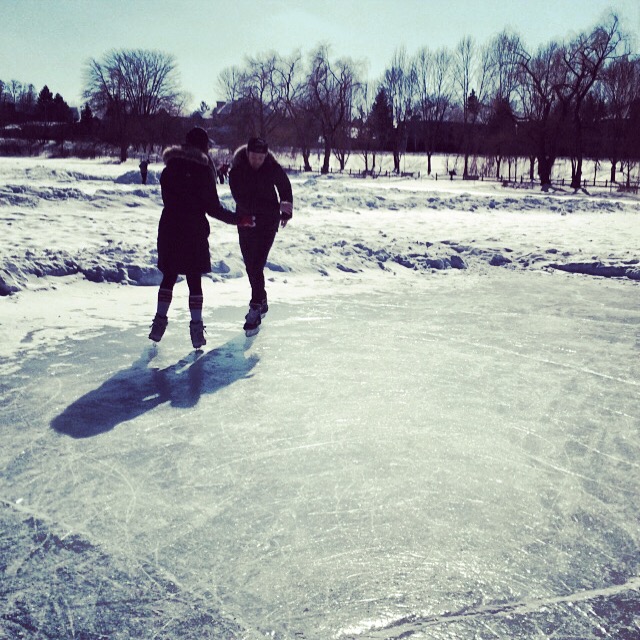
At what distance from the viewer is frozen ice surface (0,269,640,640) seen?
179cm

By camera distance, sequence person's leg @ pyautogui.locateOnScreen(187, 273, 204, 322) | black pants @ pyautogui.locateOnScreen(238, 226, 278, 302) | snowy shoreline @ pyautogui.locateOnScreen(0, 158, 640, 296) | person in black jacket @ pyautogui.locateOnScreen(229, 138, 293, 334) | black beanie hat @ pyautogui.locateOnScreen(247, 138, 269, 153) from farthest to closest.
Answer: snowy shoreline @ pyautogui.locateOnScreen(0, 158, 640, 296) < black pants @ pyautogui.locateOnScreen(238, 226, 278, 302) < person in black jacket @ pyautogui.locateOnScreen(229, 138, 293, 334) < black beanie hat @ pyautogui.locateOnScreen(247, 138, 269, 153) < person's leg @ pyautogui.locateOnScreen(187, 273, 204, 322)

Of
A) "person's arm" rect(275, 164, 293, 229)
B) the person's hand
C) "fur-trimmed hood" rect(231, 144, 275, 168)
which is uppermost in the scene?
"fur-trimmed hood" rect(231, 144, 275, 168)

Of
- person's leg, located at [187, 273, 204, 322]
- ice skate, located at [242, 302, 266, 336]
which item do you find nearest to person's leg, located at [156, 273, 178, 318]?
person's leg, located at [187, 273, 204, 322]

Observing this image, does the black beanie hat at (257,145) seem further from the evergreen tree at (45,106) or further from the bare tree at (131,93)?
the evergreen tree at (45,106)

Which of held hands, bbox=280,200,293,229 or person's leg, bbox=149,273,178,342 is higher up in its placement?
held hands, bbox=280,200,293,229

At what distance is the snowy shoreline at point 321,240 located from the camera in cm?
666

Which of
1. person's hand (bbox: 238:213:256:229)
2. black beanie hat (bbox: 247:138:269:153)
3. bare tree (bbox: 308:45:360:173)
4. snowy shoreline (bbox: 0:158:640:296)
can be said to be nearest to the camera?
person's hand (bbox: 238:213:256:229)

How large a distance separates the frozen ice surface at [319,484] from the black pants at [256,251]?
40 cm

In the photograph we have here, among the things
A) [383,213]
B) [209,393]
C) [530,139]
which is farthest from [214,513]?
[530,139]

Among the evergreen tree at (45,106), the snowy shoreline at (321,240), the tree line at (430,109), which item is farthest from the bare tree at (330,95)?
the evergreen tree at (45,106)

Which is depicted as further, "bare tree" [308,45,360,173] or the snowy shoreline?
"bare tree" [308,45,360,173]

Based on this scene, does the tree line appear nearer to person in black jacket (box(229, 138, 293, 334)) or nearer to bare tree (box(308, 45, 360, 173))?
bare tree (box(308, 45, 360, 173))

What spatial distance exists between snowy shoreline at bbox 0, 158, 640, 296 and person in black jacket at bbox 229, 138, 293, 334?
6.49 feet

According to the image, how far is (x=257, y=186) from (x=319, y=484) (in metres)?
3.00
